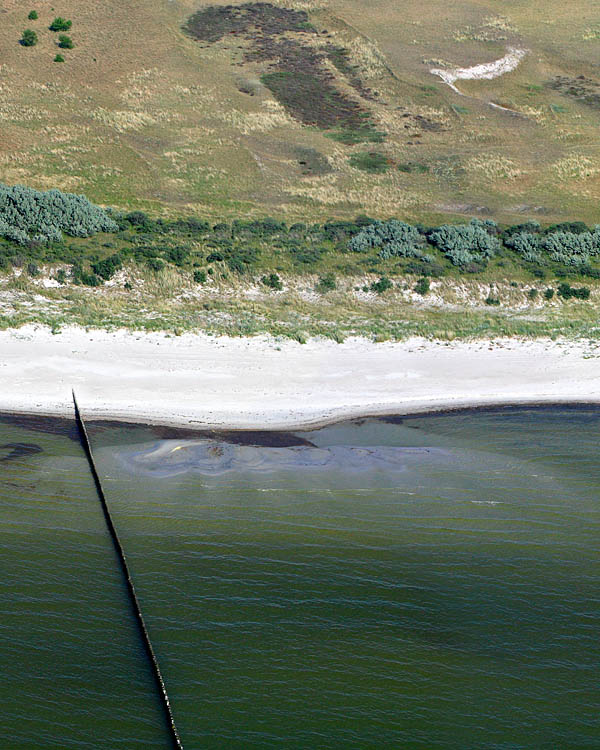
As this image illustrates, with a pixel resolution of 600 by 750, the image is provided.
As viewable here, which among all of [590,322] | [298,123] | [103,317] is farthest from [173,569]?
[298,123]

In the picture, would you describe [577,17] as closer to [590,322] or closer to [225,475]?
[590,322]

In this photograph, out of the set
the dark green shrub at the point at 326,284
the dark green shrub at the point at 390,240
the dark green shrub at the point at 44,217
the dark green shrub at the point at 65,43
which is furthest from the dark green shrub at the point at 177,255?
the dark green shrub at the point at 65,43

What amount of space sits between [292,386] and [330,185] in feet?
98.8

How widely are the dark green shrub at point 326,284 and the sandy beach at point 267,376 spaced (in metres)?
6.77

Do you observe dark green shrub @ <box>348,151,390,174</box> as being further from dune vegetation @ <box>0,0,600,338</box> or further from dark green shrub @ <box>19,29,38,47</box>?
dark green shrub @ <box>19,29,38,47</box>

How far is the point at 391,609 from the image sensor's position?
17.8m

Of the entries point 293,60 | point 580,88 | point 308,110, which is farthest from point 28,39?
point 580,88

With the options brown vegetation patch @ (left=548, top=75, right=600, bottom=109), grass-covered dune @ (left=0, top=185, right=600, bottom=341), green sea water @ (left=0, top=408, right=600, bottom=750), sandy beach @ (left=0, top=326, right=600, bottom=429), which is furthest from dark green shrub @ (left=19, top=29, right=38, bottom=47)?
green sea water @ (left=0, top=408, right=600, bottom=750)

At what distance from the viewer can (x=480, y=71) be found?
7819 centimetres

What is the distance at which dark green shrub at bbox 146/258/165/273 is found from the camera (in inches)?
1549

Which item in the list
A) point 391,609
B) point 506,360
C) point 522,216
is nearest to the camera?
point 391,609

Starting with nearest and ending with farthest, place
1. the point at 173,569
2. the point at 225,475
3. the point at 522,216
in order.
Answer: the point at 173,569 → the point at 225,475 → the point at 522,216

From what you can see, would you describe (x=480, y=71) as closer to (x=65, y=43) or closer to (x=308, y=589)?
(x=65, y=43)

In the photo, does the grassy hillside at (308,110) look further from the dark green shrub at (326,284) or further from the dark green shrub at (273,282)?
the dark green shrub at (273,282)
